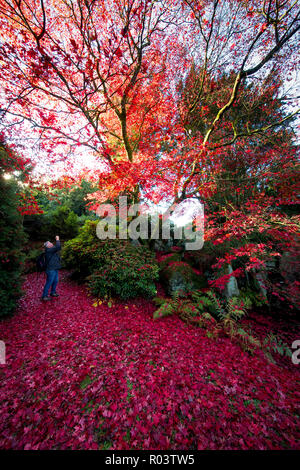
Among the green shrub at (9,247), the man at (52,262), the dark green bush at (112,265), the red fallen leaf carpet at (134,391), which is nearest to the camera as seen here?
the red fallen leaf carpet at (134,391)

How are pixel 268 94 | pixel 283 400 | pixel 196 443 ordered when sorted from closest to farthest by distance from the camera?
pixel 196 443 → pixel 283 400 → pixel 268 94

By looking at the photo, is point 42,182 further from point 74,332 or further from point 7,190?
point 74,332

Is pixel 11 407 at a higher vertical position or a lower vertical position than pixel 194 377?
higher

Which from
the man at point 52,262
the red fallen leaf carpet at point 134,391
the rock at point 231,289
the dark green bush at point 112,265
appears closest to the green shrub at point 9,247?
the red fallen leaf carpet at point 134,391

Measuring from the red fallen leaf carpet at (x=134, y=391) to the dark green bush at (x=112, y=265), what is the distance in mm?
1290

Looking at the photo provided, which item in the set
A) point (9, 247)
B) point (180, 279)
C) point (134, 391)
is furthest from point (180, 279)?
point (9, 247)

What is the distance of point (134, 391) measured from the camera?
2277 millimetres

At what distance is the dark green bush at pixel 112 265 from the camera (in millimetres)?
5035

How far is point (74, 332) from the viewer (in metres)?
3.44

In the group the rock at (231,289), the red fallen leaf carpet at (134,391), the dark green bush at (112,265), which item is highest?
the dark green bush at (112,265)

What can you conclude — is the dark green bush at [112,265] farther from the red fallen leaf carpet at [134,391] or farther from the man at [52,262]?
the red fallen leaf carpet at [134,391]

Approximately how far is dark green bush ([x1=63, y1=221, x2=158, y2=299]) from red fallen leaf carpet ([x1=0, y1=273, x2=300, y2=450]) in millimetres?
1290
